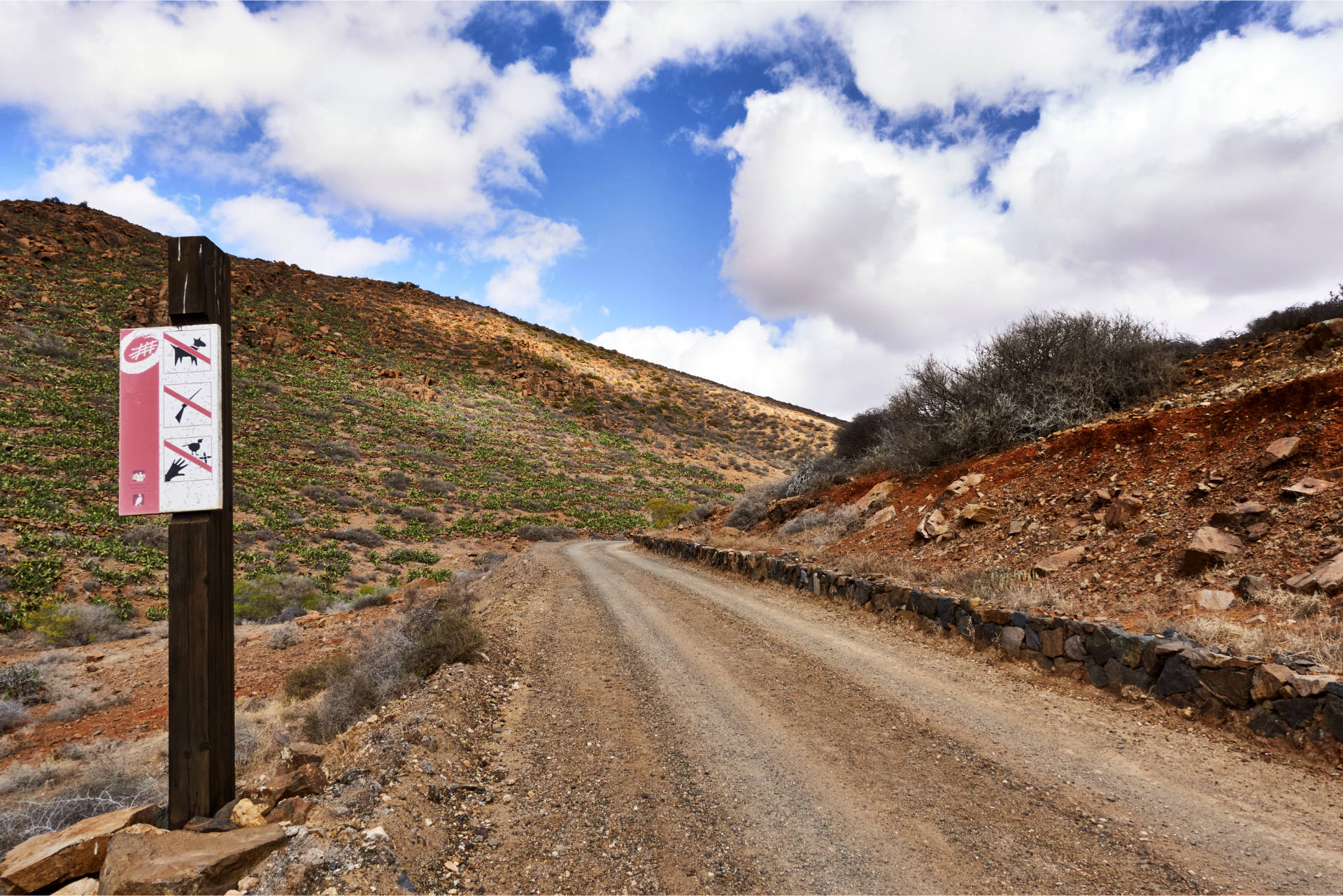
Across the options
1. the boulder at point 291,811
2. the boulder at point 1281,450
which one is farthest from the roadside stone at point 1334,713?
the boulder at point 291,811

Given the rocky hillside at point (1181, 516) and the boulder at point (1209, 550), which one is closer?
the rocky hillside at point (1181, 516)

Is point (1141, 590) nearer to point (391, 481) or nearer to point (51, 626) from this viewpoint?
point (51, 626)

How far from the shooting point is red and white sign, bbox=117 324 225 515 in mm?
3768

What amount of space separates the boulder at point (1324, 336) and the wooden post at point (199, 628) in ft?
57.2

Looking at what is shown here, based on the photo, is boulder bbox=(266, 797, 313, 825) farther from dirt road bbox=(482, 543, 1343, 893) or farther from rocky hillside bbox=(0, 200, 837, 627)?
rocky hillside bbox=(0, 200, 837, 627)

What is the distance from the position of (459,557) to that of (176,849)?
2215 centimetres

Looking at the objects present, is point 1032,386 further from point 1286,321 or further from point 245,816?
point 245,816

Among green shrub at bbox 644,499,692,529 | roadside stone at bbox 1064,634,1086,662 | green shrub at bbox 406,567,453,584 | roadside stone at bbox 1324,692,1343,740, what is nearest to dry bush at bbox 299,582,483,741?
roadside stone at bbox 1064,634,1086,662

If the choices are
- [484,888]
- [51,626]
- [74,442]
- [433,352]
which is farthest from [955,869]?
[433,352]

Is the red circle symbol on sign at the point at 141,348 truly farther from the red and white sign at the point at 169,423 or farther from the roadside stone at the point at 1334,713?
the roadside stone at the point at 1334,713

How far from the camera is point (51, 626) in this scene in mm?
12500

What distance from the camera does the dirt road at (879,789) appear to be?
3.75 meters

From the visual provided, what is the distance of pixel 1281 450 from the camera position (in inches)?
359

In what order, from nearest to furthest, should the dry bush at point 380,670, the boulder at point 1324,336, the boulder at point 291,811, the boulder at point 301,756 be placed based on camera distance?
the boulder at point 291,811
the boulder at point 301,756
the dry bush at point 380,670
the boulder at point 1324,336
